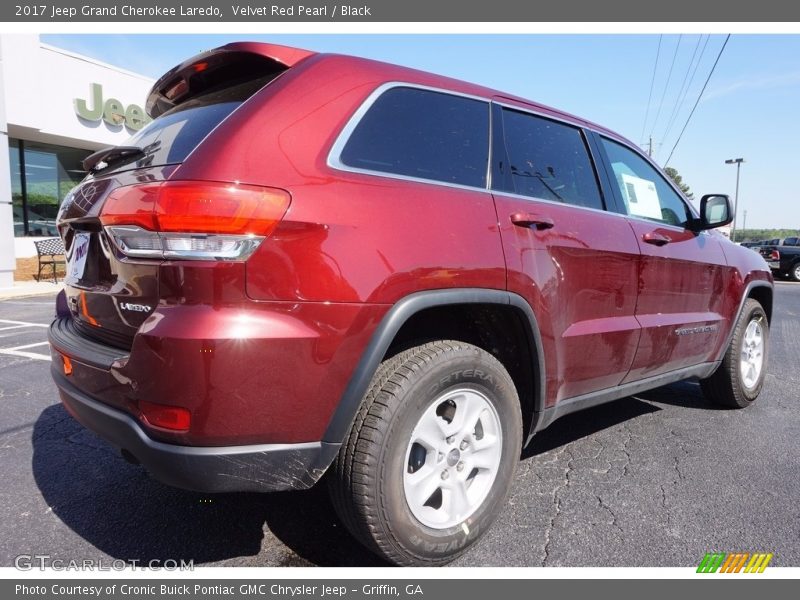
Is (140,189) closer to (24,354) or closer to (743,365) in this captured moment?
(743,365)

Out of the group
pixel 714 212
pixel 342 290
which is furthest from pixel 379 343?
pixel 714 212

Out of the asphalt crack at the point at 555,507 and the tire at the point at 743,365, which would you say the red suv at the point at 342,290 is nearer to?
the asphalt crack at the point at 555,507

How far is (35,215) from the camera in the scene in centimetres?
1448

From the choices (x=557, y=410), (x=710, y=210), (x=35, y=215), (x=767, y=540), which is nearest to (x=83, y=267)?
(x=557, y=410)

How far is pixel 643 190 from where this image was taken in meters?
3.32

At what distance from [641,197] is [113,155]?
2.83m

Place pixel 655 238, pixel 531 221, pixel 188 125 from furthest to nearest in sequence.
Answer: pixel 655 238 < pixel 531 221 < pixel 188 125

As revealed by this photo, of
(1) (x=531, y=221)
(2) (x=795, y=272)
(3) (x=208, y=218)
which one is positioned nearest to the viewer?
(3) (x=208, y=218)

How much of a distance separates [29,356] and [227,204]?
4.91m

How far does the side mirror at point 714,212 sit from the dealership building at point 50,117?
12428mm

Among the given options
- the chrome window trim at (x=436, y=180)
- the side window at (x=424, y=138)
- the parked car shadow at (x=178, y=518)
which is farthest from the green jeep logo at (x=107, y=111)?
the side window at (x=424, y=138)

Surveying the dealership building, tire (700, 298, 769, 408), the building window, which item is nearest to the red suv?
tire (700, 298, 769, 408)

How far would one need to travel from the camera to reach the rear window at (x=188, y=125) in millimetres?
1901

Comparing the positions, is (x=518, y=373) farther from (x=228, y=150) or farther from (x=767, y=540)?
(x=228, y=150)
